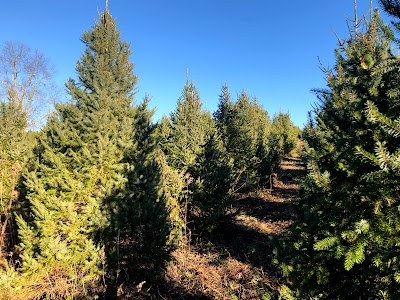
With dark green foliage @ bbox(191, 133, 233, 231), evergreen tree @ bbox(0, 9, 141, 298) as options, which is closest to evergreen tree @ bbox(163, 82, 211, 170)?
dark green foliage @ bbox(191, 133, 233, 231)

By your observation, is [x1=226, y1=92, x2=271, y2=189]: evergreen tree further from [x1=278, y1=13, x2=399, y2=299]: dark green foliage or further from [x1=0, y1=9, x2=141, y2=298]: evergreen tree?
[x1=278, y1=13, x2=399, y2=299]: dark green foliage

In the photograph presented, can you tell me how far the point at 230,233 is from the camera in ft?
31.0

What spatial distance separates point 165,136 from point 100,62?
4455 mm

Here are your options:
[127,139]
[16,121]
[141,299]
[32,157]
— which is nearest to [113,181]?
[127,139]

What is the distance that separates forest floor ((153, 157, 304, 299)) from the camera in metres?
5.54

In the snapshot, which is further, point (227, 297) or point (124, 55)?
point (124, 55)

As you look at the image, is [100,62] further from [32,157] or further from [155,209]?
[155,209]

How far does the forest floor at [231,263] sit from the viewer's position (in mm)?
5540

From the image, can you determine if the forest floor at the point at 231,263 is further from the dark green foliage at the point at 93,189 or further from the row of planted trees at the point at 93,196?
the dark green foliage at the point at 93,189

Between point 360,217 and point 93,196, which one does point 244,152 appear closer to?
Result: point 93,196

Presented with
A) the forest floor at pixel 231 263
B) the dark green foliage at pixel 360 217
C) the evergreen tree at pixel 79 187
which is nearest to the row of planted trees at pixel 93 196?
the evergreen tree at pixel 79 187

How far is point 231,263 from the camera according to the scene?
7.17 meters

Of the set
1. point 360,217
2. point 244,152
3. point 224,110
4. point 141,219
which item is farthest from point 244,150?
point 360,217

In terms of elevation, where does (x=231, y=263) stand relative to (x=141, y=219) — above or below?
below
